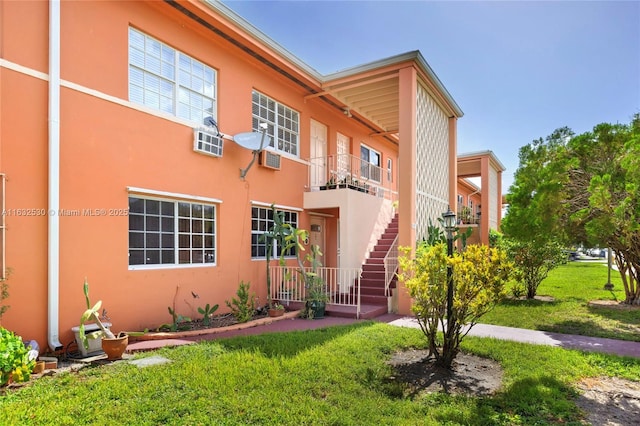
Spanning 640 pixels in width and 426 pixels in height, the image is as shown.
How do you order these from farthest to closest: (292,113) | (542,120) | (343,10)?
(542,120), (292,113), (343,10)

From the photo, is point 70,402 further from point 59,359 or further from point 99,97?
point 99,97

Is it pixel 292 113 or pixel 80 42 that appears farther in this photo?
pixel 292 113

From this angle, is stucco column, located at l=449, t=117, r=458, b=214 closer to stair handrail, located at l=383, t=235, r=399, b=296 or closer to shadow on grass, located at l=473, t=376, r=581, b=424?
stair handrail, located at l=383, t=235, r=399, b=296

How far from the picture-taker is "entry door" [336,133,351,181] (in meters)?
13.7

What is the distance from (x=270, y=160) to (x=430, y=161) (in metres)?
5.45

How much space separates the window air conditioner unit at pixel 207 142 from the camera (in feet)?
26.9

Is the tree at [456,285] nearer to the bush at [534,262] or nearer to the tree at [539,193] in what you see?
the tree at [539,193]

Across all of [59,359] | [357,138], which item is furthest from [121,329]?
[357,138]

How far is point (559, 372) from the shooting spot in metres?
5.16

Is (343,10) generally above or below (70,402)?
above

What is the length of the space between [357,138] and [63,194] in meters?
11.2

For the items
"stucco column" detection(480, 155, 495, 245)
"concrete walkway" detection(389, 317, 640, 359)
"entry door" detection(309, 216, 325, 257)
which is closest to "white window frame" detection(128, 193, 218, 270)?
"entry door" detection(309, 216, 325, 257)

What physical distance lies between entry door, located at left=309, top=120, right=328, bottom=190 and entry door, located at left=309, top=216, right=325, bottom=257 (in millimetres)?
1243

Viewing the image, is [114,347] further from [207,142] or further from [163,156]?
[207,142]
